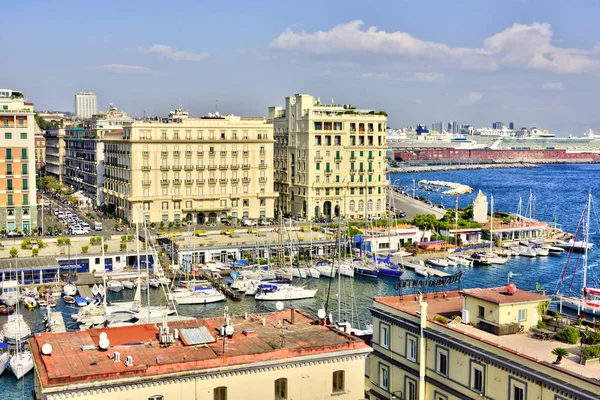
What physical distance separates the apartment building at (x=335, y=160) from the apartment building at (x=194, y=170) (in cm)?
466

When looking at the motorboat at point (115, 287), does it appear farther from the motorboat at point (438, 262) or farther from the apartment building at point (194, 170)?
the motorboat at point (438, 262)

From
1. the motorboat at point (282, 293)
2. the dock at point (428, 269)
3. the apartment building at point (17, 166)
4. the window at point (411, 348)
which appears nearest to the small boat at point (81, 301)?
the motorboat at point (282, 293)

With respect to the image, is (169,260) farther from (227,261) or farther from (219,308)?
(219,308)

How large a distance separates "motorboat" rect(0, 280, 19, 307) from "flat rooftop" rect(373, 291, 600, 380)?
2960 cm

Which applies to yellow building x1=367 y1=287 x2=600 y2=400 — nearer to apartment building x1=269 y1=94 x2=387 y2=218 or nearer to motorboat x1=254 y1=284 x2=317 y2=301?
motorboat x1=254 y1=284 x2=317 y2=301

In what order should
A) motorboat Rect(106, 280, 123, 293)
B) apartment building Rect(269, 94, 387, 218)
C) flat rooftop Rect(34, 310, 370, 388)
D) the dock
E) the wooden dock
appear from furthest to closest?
1. apartment building Rect(269, 94, 387, 218)
2. the dock
3. motorboat Rect(106, 280, 123, 293)
4. the wooden dock
5. flat rooftop Rect(34, 310, 370, 388)

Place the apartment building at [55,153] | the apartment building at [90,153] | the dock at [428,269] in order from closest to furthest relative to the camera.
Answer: the dock at [428,269]
the apartment building at [90,153]
the apartment building at [55,153]

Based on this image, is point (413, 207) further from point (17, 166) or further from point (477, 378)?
point (477, 378)

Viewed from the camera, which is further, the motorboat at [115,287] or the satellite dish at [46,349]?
the motorboat at [115,287]

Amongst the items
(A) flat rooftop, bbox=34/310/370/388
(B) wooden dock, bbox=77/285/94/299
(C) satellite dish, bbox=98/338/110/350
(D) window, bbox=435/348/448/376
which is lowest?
(B) wooden dock, bbox=77/285/94/299

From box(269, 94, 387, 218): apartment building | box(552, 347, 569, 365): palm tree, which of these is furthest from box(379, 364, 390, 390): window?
box(269, 94, 387, 218): apartment building

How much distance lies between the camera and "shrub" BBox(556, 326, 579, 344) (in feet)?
70.4

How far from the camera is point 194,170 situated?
7800 cm

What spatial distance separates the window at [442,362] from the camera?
901 inches
